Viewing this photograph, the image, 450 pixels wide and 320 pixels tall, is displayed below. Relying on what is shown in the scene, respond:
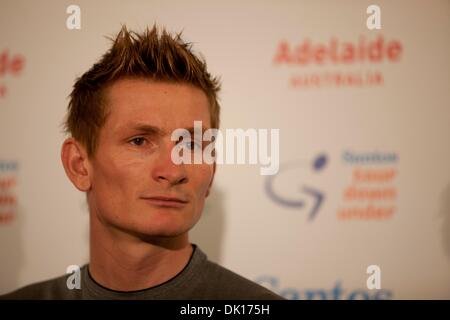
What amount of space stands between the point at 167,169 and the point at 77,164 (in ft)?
0.90

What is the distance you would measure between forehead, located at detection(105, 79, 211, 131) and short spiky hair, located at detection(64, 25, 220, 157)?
0.02m

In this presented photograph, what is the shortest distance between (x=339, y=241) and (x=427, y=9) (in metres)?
0.85

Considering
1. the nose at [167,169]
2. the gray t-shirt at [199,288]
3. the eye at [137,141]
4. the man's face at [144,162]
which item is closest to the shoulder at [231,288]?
the gray t-shirt at [199,288]

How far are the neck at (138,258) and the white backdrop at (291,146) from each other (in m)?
0.28

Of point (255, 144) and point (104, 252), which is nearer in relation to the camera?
point (104, 252)

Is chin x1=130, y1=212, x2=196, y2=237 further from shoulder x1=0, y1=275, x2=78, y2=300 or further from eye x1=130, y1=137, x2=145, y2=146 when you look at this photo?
shoulder x1=0, y1=275, x2=78, y2=300

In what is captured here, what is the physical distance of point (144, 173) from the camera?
97 centimetres

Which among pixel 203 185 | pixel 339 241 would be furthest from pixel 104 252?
pixel 339 241

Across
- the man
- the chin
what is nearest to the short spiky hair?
the man

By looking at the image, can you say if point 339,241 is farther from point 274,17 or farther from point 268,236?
point 274,17

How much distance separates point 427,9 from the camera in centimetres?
135

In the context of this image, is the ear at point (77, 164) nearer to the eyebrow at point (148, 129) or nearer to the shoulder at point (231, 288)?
the eyebrow at point (148, 129)

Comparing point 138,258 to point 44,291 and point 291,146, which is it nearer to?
point 44,291

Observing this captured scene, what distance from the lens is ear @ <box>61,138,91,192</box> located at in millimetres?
1049
